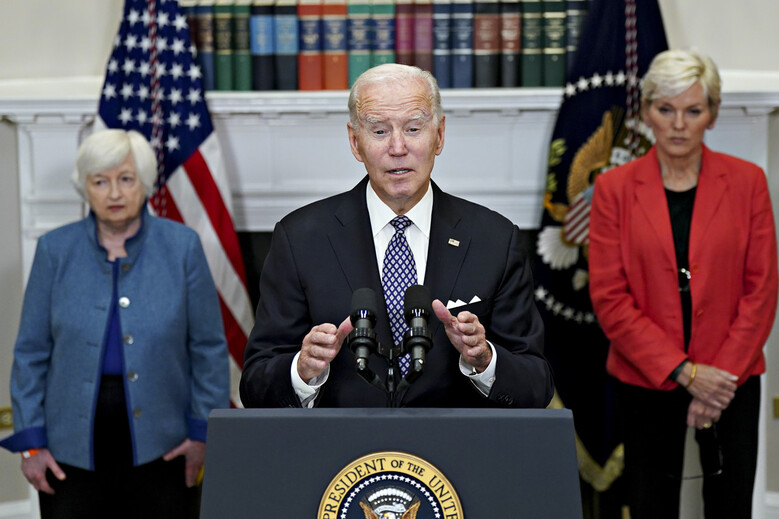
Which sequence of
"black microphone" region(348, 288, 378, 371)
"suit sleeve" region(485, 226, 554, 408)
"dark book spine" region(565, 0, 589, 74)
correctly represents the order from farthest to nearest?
1. "dark book spine" region(565, 0, 589, 74)
2. "suit sleeve" region(485, 226, 554, 408)
3. "black microphone" region(348, 288, 378, 371)

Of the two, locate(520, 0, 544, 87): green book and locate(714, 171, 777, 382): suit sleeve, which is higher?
locate(520, 0, 544, 87): green book

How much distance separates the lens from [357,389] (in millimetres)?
2072

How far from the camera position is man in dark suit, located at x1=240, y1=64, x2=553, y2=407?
2.02m

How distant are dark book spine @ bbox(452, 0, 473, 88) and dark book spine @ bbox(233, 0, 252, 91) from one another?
0.79m

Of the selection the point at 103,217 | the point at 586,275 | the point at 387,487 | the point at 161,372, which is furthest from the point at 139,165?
the point at 387,487

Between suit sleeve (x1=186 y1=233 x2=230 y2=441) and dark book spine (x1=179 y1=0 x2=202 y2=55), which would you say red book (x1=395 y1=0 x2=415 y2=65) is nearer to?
dark book spine (x1=179 y1=0 x2=202 y2=55)

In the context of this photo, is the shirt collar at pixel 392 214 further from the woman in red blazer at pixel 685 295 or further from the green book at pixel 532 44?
the green book at pixel 532 44

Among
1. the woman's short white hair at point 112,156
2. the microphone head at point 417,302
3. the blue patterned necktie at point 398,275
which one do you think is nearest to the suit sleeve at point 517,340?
the blue patterned necktie at point 398,275

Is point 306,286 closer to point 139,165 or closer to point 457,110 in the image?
point 139,165

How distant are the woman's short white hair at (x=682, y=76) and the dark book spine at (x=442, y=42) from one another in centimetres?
98

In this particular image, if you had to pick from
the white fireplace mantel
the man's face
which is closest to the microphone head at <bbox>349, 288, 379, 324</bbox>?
the man's face

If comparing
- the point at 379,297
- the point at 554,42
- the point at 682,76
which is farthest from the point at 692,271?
the point at 379,297

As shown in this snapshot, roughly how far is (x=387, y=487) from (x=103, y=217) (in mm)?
1927

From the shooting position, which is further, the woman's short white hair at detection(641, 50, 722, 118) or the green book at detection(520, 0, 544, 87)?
the green book at detection(520, 0, 544, 87)
